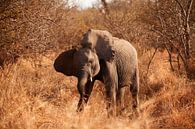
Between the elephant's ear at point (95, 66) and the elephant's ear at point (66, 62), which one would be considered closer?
the elephant's ear at point (95, 66)

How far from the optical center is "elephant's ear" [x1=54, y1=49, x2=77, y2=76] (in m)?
8.54

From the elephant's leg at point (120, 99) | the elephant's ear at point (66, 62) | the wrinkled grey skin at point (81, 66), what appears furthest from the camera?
the elephant's leg at point (120, 99)

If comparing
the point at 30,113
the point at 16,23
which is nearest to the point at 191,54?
the point at 16,23

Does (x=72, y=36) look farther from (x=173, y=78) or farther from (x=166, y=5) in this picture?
(x=173, y=78)

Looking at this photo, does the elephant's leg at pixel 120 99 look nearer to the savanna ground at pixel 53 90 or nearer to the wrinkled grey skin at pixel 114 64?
the wrinkled grey skin at pixel 114 64

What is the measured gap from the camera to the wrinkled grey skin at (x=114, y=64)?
27.9 ft

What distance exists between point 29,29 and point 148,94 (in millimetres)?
3544

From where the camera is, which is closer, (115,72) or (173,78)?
(115,72)

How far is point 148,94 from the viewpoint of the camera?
10.9 m

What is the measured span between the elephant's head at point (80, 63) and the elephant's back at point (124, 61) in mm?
917

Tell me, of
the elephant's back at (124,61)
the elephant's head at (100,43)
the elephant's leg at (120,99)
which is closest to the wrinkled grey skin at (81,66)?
the elephant's head at (100,43)

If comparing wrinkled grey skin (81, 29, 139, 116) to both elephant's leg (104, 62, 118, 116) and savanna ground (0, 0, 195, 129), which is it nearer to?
elephant's leg (104, 62, 118, 116)

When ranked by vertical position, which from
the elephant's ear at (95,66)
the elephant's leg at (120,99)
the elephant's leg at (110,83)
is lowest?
the elephant's leg at (120,99)

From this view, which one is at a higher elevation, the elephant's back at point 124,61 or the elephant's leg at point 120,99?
the elephant's back at point 124,61
